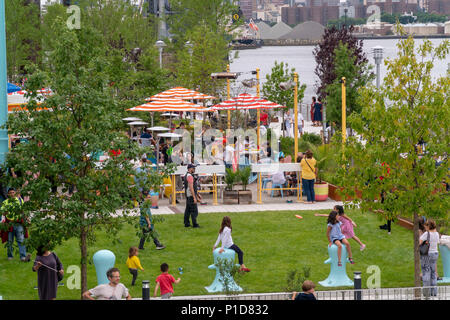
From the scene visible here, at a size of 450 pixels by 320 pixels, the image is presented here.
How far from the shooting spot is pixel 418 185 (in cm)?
1477

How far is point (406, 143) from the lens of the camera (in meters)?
14.5

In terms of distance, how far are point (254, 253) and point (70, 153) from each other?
19.7ft

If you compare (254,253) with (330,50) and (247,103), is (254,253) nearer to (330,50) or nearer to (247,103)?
(247,103)

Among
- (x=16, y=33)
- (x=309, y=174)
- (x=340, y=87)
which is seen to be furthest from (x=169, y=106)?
(x=16, y=33)

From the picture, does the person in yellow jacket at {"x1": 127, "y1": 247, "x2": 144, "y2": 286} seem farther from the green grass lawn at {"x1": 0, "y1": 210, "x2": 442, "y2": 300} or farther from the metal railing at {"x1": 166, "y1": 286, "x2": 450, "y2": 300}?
the metal railing at {"x1": 166, "y1": 286, "x2": 450, "y2": 300}

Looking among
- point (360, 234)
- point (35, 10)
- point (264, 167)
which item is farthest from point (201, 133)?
point (35, 10)

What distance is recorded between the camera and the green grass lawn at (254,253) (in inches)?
612

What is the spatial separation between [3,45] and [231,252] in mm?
7092

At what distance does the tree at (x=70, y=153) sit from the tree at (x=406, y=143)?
404 centimetres

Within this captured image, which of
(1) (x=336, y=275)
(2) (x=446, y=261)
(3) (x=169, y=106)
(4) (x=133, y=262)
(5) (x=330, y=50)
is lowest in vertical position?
(1) (x=336, y=275)

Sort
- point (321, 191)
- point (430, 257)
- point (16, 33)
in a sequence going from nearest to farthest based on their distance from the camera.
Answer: point (430, 257) < point (321, 191) < point (16, 33)

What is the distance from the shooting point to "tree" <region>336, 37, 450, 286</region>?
47.6 ft

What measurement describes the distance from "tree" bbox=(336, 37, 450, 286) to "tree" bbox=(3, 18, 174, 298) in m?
4.04

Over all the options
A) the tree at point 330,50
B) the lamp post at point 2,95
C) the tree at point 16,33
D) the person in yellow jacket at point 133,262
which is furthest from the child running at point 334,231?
the tree at point 16,33
